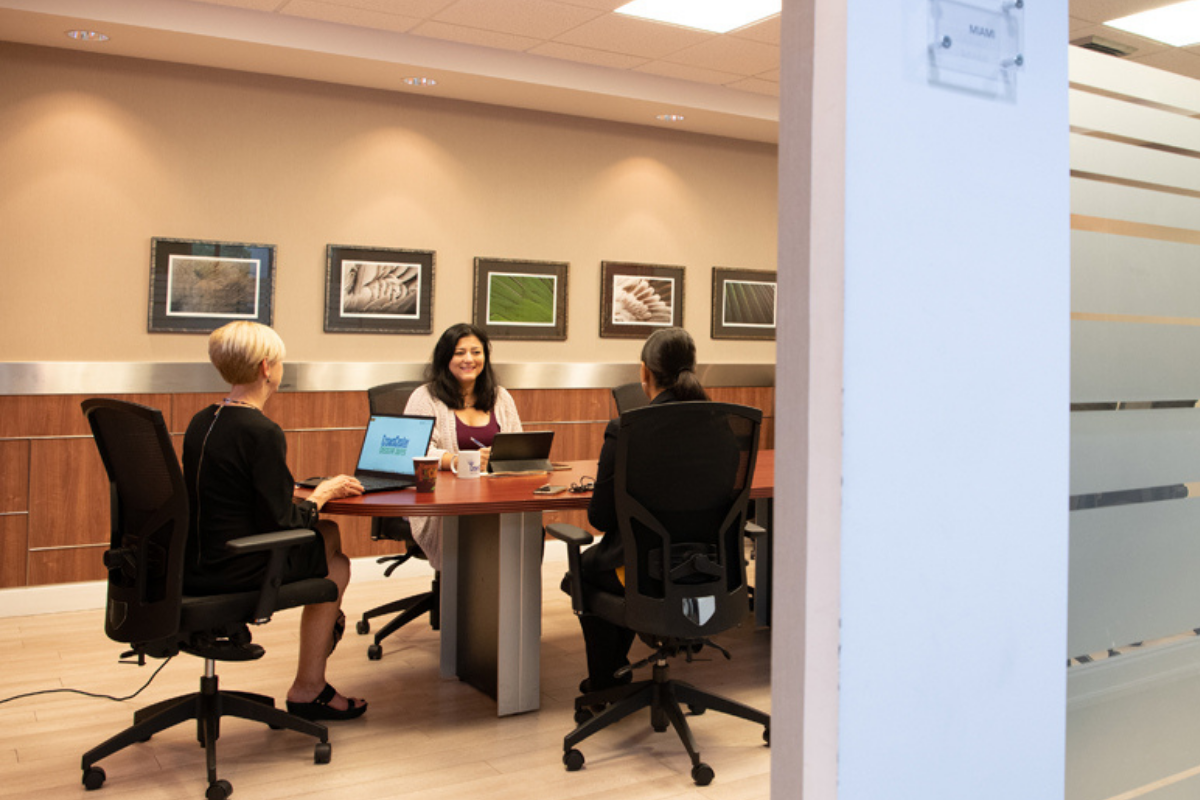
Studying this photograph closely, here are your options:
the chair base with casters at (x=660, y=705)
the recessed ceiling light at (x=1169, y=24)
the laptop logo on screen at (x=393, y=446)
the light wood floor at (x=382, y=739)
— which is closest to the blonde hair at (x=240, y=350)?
the laptop logo on screen at (x=393, y=446)

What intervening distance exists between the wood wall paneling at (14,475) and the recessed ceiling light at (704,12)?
13.3 ft

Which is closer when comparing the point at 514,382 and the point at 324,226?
the point at 324,226

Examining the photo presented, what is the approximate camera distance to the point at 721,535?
3.49 m

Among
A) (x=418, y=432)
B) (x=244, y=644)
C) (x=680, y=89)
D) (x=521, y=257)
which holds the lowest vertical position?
(x=244, y=644)

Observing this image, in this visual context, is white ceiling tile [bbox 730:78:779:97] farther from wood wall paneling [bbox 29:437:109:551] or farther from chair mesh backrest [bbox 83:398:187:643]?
chair mesh backrest [bbox 83:398:187:643]

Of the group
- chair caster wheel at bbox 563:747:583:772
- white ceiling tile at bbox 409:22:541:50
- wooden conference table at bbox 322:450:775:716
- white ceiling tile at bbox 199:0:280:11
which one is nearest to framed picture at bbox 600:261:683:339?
white ceiling tile at bbox 409:22:541:50

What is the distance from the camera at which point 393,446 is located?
425cm

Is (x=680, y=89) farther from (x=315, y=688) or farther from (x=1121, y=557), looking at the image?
(x=1121, y=557)

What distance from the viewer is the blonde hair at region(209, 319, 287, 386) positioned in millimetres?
3424

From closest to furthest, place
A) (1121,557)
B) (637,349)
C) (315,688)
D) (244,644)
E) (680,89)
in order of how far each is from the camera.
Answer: (1121,557)
(244,644)
(315,688)
(680,89)
(637,349)

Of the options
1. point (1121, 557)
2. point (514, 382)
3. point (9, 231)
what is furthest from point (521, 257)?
point (1121, 557)

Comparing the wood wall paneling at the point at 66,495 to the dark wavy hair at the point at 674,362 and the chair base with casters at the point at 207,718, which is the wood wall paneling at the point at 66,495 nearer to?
the chair base with casters at the point at 207,718

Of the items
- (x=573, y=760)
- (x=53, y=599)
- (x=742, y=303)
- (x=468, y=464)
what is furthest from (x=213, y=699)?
(x=742, y=303)

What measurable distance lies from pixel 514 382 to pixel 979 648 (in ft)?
19.6
